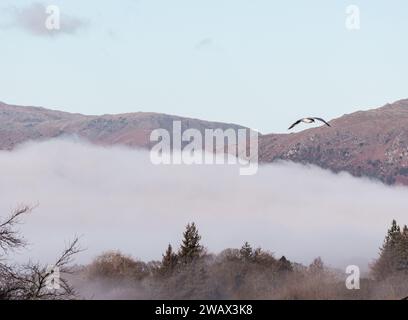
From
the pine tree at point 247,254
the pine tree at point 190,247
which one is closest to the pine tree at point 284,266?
the pine tree at point 247,254

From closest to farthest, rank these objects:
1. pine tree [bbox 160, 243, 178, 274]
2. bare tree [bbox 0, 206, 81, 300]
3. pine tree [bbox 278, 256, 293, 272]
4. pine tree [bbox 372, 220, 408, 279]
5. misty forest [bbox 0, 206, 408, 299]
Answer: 1. bare tree [bbox 0, 206, 81, 300]
2. misty forest [bbox 0, 206, 408, 299]
3. pine tree [bbox 160, 243, 178, 274]
4. pine tree [bbox 372, 220, 408, 279]
5. pine tree [bbox 278, 256, 293, 272]

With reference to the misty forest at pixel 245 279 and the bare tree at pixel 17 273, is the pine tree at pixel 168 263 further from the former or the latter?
the bare tree at pixel 17 273

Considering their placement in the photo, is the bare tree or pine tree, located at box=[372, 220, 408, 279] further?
pine tree, located at box=[372, 220, 408, 279]

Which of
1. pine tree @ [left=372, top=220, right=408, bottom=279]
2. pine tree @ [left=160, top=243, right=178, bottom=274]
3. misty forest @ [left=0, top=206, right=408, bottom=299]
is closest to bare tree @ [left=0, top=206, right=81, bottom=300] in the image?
misty forest @ [left=0, top=206, right=408, bottom=299]

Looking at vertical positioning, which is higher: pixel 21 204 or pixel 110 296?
pixel 21 204

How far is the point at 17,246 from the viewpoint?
2681 cm

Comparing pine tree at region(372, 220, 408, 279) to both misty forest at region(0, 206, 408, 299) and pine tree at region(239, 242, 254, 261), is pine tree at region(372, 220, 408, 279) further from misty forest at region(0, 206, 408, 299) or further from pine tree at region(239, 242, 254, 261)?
pine tree at region(239, 242, 254, 261)

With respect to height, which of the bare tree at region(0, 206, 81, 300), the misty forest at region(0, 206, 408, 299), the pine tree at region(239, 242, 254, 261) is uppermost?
the bare tree at region(0, 206, 81, 300)

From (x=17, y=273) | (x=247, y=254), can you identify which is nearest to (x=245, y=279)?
(x=247, y=254)

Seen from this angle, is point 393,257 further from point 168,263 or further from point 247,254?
point 168,263
